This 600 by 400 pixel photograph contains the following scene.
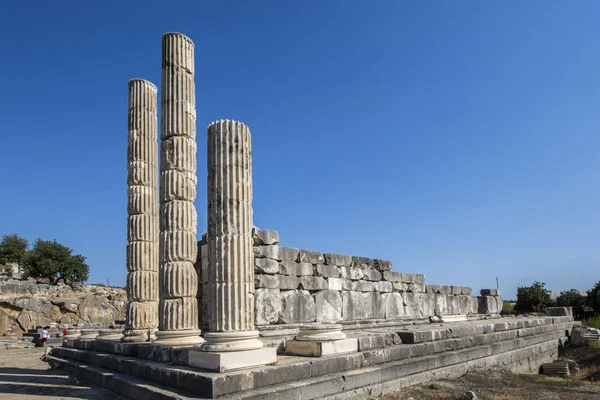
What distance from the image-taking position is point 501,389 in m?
9.13

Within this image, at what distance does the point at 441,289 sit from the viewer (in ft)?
65.2

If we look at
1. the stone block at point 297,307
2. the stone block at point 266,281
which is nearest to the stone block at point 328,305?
the stone block at point 297,307

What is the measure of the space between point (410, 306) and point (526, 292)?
61.9 ft

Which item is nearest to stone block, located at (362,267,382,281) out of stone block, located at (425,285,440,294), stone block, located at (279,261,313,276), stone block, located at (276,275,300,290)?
stone block, located at (279,261,313,276)

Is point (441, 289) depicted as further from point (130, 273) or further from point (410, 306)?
point (130, 273)

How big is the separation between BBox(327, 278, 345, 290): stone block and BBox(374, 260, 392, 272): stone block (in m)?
2.28

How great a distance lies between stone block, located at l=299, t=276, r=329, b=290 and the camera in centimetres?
1334

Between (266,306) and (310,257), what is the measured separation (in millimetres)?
2325

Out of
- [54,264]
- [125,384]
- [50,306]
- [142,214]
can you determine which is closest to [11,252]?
[54,264]

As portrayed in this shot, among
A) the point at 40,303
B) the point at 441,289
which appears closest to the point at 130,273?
the point at 441,289

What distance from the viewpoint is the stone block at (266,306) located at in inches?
468

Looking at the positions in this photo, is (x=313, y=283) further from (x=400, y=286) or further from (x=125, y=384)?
(x=125, y=384)

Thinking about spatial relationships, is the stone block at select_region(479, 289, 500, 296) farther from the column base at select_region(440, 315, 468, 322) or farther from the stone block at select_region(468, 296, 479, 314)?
the column base at select_region(440, 315, 468, 322)

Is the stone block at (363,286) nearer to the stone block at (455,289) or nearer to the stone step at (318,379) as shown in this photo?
the stone step at (318,379)
